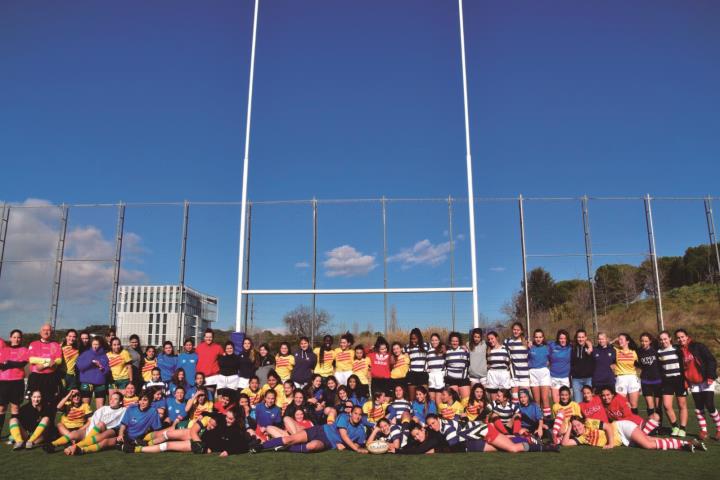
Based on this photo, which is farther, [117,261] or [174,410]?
[117,261]

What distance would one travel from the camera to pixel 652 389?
22.8ft

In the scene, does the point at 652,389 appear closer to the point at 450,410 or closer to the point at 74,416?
the point at 450,410

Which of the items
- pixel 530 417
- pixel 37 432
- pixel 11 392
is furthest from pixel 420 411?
pixel 11 392

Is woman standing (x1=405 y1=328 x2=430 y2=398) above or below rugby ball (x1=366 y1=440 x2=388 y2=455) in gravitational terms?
above

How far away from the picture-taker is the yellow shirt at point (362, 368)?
7406 mm

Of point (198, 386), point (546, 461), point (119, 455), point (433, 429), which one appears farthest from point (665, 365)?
point (119, 455)

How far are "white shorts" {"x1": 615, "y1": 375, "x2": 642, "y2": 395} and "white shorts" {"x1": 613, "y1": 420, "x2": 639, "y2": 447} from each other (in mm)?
1296

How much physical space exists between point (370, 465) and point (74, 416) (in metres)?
3.78

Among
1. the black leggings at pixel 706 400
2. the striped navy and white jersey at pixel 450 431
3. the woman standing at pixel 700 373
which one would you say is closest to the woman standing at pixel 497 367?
the striped navy and white jersey at pixel 450 431

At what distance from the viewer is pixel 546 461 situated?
5.05 meters

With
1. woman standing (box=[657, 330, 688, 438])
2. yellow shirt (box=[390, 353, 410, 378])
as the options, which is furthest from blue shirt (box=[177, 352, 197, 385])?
woman standing (box=[657, 330, 688, 438])

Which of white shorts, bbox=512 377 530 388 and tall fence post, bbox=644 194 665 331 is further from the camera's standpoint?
tall fence post, bbox=644 194 665 331

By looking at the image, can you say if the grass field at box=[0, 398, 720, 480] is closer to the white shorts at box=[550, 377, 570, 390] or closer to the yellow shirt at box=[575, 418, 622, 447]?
the yellow shirt at box=[575, 418, 622, 447]

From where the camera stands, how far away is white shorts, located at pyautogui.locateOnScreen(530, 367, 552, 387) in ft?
23.3
